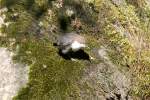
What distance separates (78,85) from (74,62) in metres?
0.49

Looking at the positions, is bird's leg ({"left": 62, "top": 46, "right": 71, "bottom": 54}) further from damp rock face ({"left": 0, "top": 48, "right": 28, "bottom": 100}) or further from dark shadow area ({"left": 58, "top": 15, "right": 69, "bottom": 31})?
damp rock face ({"left": 0, "top": 48, "right": 28, "bottom": 100})

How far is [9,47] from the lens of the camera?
6500 millimetres

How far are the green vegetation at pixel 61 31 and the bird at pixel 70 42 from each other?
144mm

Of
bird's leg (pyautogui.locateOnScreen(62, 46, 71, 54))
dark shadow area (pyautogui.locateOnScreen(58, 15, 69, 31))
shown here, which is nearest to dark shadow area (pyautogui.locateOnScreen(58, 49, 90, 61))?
bird's leg (pyautogui.locateOnScreen(62, 46, 71, 54))

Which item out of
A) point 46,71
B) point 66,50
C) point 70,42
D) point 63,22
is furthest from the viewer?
point 63,22

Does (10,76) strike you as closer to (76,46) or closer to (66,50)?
(66,50)

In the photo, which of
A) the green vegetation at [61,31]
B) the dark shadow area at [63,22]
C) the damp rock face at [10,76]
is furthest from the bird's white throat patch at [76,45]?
the damp rock face at [10,76]

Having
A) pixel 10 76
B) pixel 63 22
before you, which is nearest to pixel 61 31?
pixel 63 22

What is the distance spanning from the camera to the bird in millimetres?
6789

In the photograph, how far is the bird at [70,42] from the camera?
22.3 feet

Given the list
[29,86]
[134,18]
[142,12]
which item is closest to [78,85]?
[29,86]

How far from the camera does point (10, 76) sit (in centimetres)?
620

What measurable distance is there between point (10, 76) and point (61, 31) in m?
1.55

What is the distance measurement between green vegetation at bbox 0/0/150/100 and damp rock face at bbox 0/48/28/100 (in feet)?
0.35
